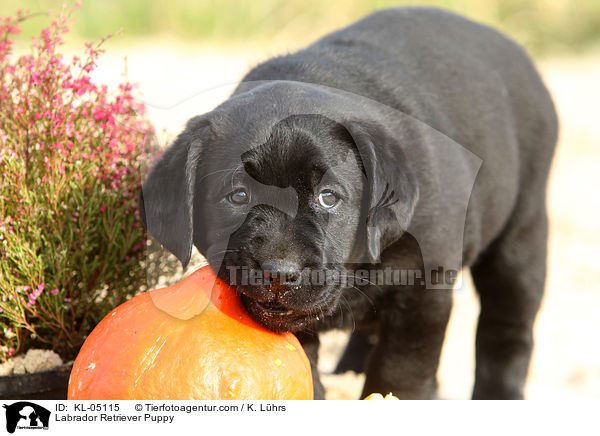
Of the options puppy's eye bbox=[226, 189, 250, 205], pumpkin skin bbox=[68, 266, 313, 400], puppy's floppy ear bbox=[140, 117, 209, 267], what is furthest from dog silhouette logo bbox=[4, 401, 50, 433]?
puppy's eye bbox=[226, 189, 250, 205]

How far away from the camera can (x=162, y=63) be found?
10.2 meters

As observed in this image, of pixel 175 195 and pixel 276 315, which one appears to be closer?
pixel 276 315

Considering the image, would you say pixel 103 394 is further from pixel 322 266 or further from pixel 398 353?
pixel 398 353

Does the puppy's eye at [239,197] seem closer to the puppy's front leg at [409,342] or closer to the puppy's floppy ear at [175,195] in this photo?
the puppy's floppy ear at [175,195]

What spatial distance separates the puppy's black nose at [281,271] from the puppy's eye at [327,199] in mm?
311

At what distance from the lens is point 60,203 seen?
2934mm

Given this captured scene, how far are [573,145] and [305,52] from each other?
6.93m

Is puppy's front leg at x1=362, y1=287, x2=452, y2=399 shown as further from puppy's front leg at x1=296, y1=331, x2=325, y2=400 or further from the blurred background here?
the blurred background

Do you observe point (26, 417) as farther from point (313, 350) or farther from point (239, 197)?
point (313, 350)

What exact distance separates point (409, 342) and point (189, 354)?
102 centimetres

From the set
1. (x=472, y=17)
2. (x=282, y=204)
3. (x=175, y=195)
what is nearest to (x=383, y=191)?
(x=282, y=204)

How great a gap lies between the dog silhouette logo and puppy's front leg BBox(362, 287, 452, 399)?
1.30 m

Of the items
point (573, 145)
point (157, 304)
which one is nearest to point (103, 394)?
point (157, 304)

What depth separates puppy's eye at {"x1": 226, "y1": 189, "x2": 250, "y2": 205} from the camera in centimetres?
267
